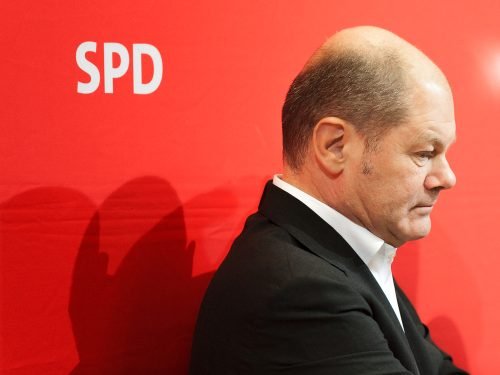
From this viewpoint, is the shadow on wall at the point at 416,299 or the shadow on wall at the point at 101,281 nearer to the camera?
the shadow on wall at the point at 101,281

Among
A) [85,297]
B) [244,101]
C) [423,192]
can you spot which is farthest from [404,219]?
[85,297]

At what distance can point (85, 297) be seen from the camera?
1.12 m

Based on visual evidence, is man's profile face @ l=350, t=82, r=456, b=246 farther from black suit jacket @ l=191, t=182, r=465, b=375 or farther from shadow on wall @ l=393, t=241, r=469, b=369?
shadow on wall @ l=393, t=241, r=469, b=369

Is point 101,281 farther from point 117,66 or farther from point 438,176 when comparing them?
point 438,176

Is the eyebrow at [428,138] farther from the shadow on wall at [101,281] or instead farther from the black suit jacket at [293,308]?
the shadow on wall at [101,281]

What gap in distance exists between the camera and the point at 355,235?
3.18 feet

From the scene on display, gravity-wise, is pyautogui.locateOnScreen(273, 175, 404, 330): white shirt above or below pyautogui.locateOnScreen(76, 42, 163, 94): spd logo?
below

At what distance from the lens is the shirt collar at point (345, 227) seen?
95cm

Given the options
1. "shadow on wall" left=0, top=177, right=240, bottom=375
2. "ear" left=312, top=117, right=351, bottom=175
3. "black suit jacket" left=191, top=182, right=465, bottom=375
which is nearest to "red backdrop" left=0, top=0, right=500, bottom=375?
"shadow on wall" left=0, top=177, right=240, bottom=375

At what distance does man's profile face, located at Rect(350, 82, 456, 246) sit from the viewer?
91cm

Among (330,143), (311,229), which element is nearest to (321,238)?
(311,229)

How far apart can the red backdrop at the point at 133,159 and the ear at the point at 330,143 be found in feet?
1.04

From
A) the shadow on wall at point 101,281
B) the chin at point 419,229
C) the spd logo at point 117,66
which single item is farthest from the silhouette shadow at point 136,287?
the chin at point 419,229

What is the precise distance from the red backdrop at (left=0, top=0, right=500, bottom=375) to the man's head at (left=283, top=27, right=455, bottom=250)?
268mm
